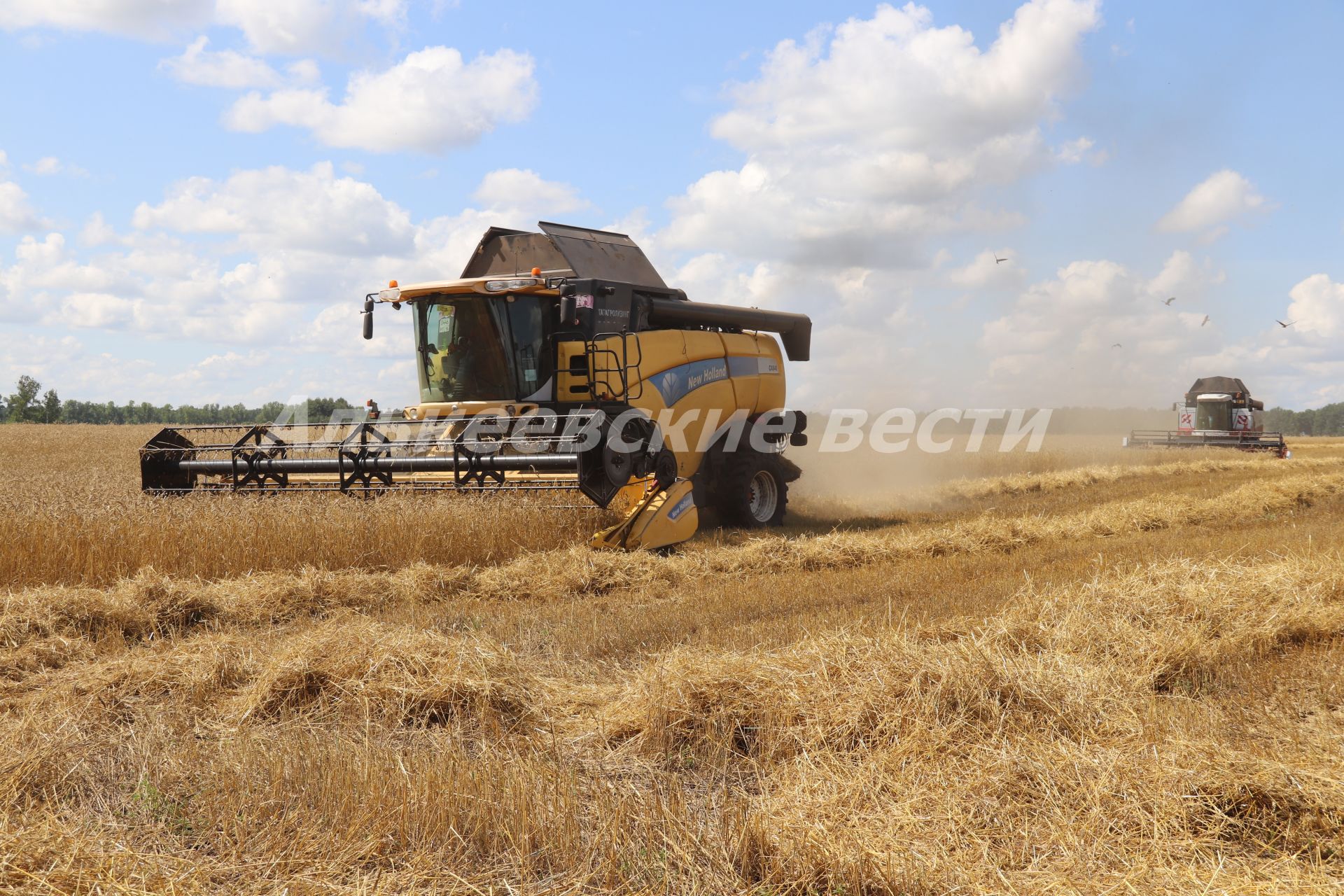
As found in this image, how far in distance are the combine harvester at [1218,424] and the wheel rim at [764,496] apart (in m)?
23.0

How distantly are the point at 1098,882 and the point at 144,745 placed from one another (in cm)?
333

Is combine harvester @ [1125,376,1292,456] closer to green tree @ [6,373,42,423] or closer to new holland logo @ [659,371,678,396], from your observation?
new holland logo @ [659,371,678,396]

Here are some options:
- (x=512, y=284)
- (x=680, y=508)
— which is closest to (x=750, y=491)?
(x=680, y=508)

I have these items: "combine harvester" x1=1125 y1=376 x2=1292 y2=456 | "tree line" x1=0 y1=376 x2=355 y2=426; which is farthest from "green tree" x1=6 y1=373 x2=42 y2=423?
"combine harvester" x1=1125 y1=376 x2=1292 y2=456

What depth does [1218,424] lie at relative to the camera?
35781mm

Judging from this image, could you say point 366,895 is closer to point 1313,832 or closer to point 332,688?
point 332,688

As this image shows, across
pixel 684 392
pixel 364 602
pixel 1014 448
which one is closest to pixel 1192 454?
pixel 1014 448

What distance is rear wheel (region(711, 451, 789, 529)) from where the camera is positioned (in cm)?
1185

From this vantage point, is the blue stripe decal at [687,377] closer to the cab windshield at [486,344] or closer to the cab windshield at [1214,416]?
the cab windshield at [486,344]

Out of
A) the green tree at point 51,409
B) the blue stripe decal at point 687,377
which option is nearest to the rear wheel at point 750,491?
the blue stripe decal at point 687,377

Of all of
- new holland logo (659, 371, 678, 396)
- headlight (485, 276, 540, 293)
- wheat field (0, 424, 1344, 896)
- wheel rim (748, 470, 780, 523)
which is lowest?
wheat field (0, 424, 1344, 896)

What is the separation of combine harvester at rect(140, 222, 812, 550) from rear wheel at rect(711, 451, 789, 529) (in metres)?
0.03

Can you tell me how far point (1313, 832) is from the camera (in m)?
2.95

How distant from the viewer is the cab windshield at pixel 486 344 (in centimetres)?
1034
